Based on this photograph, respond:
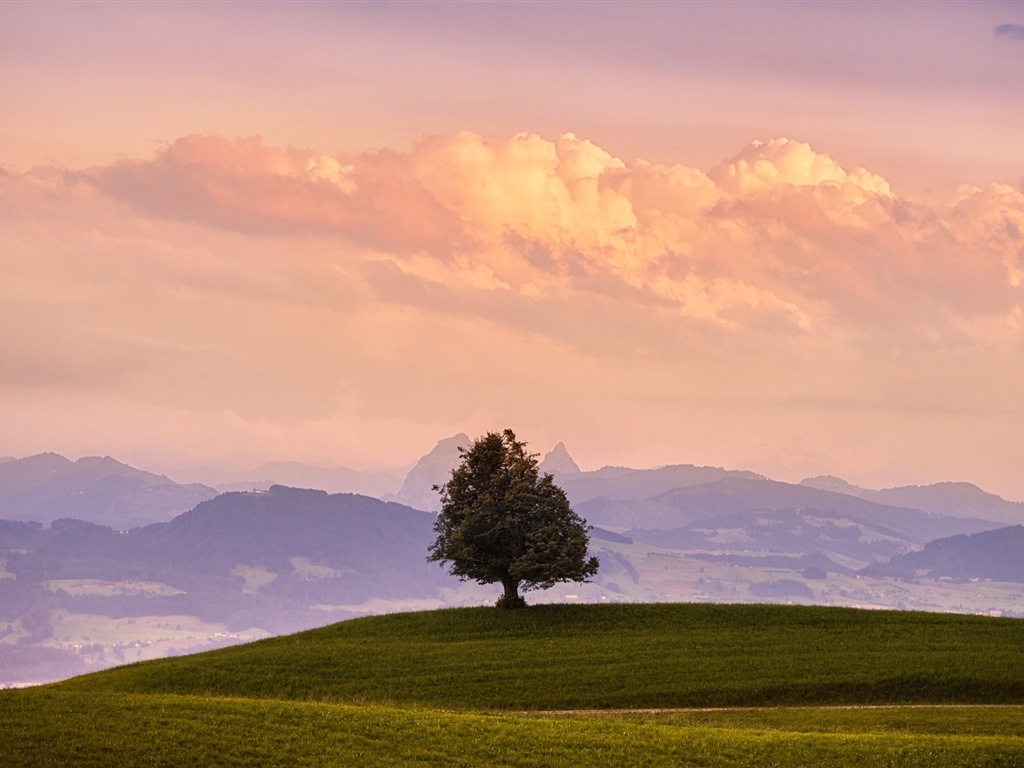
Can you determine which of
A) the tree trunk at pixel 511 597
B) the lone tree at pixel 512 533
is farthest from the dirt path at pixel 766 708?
the tree trunk at pixel 511 597

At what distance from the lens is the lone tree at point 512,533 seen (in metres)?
88.8

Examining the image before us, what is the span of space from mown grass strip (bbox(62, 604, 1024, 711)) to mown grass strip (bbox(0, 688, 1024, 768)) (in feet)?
34.0

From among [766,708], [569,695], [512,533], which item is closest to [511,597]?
[512,533]

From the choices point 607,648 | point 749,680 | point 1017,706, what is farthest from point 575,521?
point 1017,706

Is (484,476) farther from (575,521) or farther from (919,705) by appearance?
(919,705)

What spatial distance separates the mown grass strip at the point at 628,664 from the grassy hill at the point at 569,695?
0.17 metres

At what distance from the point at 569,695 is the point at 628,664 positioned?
670 centimetres

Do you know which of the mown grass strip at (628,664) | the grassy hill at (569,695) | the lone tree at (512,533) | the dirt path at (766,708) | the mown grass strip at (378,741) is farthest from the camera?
the lone tree at (512,533)

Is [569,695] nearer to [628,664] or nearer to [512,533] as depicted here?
[628,664]

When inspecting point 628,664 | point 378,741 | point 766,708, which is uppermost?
point 628,664

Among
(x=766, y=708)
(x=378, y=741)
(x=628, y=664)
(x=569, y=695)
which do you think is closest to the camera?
(x=378, y=741)

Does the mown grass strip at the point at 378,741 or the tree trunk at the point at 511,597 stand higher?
the tree trunk at the point at 511,597

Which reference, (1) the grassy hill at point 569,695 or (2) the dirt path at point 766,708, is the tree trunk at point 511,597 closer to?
(1) the grassy hill at point 569,695

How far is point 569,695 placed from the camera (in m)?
62.9
